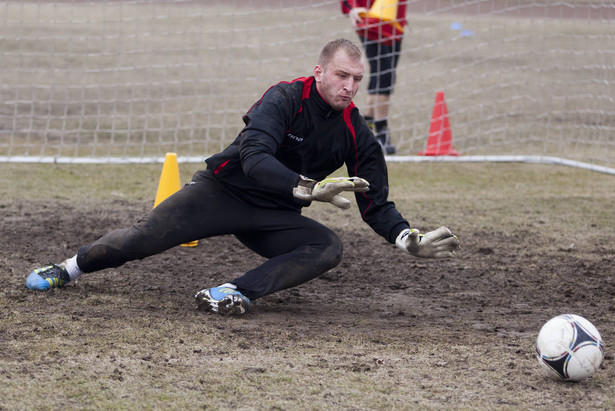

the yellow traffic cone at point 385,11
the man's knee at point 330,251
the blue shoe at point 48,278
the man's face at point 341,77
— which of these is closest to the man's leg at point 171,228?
the blue shoe at point 48,278

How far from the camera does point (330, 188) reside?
14.8 feet

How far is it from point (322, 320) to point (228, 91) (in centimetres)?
896

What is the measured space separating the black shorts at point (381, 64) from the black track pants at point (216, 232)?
5.82 meters

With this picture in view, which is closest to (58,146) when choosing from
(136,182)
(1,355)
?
(136,182)

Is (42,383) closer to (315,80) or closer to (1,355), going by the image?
(1,355)

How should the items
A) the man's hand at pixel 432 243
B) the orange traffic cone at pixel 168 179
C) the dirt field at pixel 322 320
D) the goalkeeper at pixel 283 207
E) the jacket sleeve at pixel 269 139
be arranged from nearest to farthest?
the dirt field at pixel 322 320 < the jacket sleeve at pixel 269 139 < the man's hand at pixel 432 243 < the goalkeeper at pixel 283 207 < the orange traffic cone at pixel 168 179

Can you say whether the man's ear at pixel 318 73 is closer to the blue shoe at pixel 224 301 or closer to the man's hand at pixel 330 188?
the man's hand at pixel 330 188

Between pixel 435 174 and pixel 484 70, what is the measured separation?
6.23 meters

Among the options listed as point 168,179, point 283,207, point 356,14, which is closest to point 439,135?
point 356,14

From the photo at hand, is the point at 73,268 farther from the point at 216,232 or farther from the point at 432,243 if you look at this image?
the point at 432,243

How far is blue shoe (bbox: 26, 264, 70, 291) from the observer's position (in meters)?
5.46

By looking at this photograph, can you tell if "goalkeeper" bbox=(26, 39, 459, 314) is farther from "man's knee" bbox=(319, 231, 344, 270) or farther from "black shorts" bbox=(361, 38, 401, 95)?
"black shorts" bbox=(361, 38, 401, 95)

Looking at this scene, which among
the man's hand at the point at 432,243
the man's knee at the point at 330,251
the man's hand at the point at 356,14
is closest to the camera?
the man's hand at the point at 432,243

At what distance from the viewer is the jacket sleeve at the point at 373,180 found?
538 centimetres
